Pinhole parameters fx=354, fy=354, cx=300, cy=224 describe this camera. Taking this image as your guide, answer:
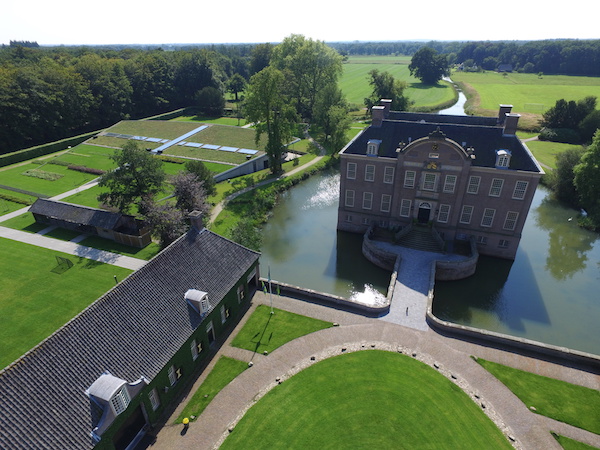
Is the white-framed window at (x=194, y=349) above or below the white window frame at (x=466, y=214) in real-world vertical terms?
below

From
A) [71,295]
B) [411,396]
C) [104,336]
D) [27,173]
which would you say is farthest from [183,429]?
[27,173]

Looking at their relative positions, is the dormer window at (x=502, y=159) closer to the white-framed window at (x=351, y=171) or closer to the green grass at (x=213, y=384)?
the white-framed window at (x=351, y=171)

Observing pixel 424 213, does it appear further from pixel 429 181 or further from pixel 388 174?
pixel 388 174

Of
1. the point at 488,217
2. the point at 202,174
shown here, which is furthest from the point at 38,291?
the point at 488,217

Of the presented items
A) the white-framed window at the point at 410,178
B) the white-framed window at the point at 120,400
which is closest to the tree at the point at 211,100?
the white-framed window at the point at 410,178

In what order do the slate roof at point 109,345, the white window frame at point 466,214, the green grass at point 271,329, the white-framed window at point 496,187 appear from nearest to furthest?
1. the slate roof at point 109,345
2. the green grass at point 271,329
3. the white-framed window at point 496,187
4. the white window frame at point 466,214

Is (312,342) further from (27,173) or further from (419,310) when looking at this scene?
(27,173)

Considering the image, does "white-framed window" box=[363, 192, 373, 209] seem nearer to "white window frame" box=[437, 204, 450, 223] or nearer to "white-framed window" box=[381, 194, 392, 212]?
"white-framed window" box=[381, 194, 392, 212]
